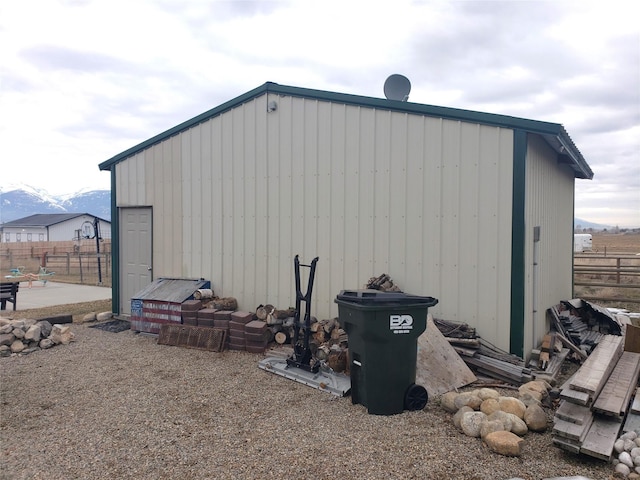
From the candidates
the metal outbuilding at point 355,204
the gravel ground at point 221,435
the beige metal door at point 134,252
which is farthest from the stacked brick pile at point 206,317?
the beige metal door at point 134,252

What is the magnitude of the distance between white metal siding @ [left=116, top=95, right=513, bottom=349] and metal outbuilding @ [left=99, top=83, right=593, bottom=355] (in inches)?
0.9

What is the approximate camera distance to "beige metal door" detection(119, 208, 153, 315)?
10422mm

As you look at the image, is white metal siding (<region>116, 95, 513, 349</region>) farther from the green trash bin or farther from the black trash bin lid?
the green trash bin

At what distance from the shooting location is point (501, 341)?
6238 mm

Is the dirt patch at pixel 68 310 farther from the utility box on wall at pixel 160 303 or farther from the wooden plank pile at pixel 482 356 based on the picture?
the wooden plank pile at pixel 482 356

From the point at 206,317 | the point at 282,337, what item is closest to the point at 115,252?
the point at 206,317

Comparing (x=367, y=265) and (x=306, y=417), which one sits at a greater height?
(x=367, y=265)

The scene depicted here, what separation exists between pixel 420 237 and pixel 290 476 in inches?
171

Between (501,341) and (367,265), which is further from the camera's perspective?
(367,265)

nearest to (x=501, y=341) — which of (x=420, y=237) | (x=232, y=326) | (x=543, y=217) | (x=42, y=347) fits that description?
(x=420, y=237)

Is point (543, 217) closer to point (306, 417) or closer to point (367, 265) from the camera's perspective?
point (367, 265)

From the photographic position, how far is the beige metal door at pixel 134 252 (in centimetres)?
1042

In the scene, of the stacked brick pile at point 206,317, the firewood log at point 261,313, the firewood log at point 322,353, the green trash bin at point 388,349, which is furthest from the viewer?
the stacked brick pile at point 206,317

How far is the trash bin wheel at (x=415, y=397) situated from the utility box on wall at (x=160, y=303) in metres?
5.31
